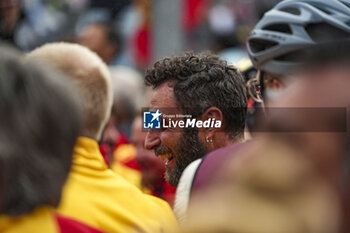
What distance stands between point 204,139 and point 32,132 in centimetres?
136

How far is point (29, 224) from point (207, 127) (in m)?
1.35

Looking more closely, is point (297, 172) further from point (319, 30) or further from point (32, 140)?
point (319, 30)

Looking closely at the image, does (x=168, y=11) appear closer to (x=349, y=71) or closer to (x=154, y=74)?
(x=154, y=74)

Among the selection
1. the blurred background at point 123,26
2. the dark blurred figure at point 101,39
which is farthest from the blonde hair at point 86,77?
the dark blurred figure at point 101,39

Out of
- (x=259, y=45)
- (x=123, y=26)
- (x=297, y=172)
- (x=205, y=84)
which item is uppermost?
(x=297, y=172)

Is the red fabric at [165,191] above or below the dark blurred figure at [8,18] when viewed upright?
below

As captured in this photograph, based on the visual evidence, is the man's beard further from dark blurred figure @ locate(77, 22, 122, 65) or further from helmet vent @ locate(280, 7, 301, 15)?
dark blurred figure @ locate(77, 22, 122, 65)

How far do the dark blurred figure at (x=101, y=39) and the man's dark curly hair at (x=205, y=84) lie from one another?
438 cm

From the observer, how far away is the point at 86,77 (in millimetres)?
2902

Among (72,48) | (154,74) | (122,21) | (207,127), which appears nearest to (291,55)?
(207,127)

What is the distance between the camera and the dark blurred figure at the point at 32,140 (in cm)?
168

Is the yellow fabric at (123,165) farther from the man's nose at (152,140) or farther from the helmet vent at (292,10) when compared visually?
the helmet vent at (292,10)

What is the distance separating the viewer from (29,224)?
1761 mm

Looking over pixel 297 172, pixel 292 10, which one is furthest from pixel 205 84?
pixel 297 172
